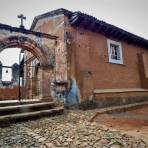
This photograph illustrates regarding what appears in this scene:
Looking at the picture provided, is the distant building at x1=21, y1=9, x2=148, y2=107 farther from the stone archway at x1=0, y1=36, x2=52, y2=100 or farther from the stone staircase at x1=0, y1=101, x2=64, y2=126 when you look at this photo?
the stone staircase at x1=0, y1=101, x2=64, y2=126

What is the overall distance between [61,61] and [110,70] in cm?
352

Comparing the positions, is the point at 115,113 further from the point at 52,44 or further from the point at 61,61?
the point at 52,44

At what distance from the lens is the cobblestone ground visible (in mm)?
3479

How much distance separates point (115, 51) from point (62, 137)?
810 centimetres

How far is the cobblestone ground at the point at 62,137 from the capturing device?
137 inches

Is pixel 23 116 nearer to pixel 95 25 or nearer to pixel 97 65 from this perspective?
pixel 97 65

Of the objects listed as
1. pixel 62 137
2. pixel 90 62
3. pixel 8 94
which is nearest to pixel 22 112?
pixel 62 137

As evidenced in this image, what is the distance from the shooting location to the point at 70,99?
296 inches

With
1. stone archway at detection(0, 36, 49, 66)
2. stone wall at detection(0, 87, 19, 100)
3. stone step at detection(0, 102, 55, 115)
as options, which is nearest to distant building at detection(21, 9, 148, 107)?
stone archway at detection(0, 36, 49, 66)

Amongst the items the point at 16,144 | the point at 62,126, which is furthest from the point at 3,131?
the point at 62,126

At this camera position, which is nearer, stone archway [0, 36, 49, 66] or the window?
stone archway [0, 36, 49, 66]

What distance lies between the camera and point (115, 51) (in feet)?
35.2

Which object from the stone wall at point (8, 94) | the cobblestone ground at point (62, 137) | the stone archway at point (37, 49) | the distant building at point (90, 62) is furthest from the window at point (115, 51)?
the stone wall at point (8, 94)

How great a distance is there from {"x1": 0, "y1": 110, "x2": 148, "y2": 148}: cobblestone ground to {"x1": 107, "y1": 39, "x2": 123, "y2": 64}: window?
20.3 ft
